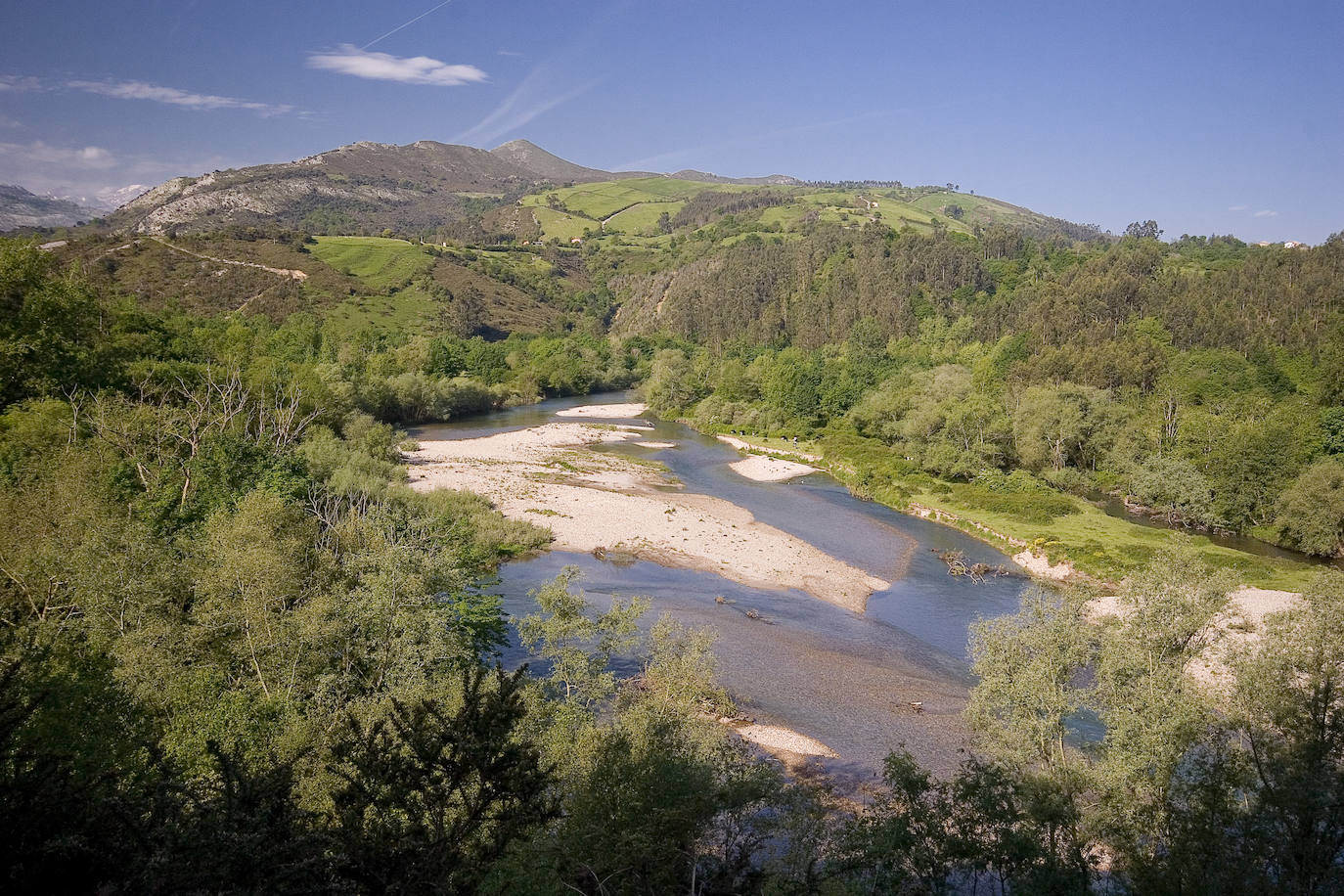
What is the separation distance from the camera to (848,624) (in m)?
39.9

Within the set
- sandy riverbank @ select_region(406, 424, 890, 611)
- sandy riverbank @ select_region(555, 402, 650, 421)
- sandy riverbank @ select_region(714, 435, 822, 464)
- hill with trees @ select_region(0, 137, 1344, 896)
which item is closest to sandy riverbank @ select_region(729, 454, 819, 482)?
sandy riverbank @ select_region(714, 435, 822, 464)

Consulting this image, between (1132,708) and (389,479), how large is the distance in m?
51.8

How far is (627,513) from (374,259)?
153 metres

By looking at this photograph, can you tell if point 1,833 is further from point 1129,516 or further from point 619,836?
point 1129,516

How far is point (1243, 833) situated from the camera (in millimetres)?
15227

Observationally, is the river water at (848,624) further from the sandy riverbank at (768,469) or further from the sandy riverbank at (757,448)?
the sandy riverbank at (757,448)

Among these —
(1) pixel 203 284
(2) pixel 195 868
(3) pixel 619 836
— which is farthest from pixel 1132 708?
(1) pixel 203 284

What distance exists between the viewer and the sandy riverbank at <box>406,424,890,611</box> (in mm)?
47522

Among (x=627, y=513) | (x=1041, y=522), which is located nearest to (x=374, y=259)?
(x=627, y=513)

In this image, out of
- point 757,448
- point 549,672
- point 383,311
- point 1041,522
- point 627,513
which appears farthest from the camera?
point 383,311

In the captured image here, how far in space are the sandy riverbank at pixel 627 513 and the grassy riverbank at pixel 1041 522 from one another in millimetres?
14084

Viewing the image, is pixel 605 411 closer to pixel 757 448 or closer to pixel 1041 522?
pixel 757 448

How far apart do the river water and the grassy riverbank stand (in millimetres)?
2731

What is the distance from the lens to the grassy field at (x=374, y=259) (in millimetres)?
172375
